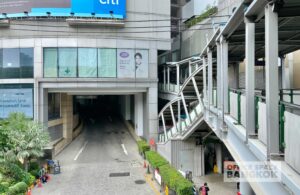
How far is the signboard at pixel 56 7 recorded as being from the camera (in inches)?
1109

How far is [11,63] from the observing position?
28.9 meters

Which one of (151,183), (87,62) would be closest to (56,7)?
(87,62)

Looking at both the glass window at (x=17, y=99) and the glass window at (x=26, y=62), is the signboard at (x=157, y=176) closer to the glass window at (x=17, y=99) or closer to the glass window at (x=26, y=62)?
the glass window at (x=17, y=99)

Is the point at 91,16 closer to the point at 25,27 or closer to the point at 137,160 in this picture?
the point at 25,27

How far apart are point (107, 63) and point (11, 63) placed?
880 cm

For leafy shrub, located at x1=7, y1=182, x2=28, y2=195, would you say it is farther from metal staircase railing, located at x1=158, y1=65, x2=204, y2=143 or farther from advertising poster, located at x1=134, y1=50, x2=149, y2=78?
advertising poster, located at x1=134, y1=50, x2=149, y2=78

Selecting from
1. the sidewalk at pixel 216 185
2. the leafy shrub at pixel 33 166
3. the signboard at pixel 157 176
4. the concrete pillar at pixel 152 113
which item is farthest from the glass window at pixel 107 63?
the sidewalk at pixel 216 185

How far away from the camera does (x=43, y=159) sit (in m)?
26.9

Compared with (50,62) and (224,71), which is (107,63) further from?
(224,71)

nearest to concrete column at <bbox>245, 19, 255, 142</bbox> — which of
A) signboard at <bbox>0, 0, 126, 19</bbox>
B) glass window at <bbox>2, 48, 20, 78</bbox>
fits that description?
signboard at <bbox>0, 0, 126, 19</bbox>

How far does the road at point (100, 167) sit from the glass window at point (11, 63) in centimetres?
889

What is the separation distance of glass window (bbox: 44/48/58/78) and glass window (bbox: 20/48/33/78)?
1.34 m

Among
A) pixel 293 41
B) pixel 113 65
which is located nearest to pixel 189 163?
pixel 113 65

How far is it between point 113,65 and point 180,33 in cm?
1200
